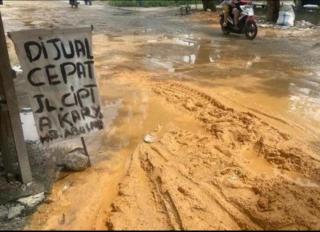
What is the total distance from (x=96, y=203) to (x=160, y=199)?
621 millimetres

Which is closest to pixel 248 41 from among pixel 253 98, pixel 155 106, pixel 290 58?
pixel 290 58

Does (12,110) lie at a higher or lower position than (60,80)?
lower

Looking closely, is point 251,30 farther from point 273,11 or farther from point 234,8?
point 273,11

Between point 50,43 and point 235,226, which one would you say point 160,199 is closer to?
point 235,226

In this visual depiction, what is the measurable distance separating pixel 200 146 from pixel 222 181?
98 centimetres

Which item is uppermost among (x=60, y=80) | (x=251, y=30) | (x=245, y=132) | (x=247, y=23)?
(x=60, y=80)

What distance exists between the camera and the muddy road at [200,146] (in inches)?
152

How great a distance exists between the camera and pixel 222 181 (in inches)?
175

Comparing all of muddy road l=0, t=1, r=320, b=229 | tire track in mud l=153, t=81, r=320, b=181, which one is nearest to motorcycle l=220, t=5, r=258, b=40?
muddy road l=0, t=1, r=320, b=229

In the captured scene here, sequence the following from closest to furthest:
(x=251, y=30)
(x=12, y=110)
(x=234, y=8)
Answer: (x=12, y=110), (x=251, y=30), (x=234, y=8)

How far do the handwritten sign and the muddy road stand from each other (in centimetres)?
61

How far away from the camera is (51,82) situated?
429 cm

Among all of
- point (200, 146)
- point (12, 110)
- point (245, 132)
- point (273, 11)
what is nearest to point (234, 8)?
point (273, 11)

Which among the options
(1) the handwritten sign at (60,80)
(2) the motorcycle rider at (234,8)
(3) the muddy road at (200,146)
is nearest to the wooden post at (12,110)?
(1) the handwritten sign at (60,80)
